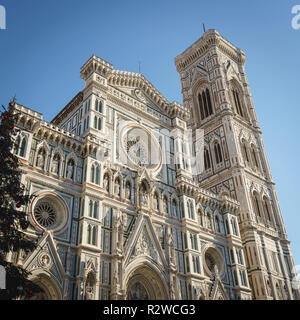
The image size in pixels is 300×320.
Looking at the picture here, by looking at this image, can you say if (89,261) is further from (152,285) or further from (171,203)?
→ (171,203)

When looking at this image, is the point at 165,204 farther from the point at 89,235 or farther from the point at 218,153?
the point at 218,153

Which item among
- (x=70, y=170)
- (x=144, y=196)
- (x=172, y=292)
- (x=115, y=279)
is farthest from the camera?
(x=144, y=196)

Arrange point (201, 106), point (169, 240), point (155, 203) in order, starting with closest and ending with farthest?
point (169, 240)
point (155, 203)
point (201, 106)

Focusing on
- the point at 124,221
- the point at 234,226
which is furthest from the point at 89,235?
the point at 234,226

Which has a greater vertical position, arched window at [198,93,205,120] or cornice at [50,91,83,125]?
arched window at [198,93,205,120]

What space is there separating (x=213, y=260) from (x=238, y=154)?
13583mm

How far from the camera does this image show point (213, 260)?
28547 mm

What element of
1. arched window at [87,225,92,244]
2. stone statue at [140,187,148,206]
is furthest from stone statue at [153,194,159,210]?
arched window at [87,225,92,244]

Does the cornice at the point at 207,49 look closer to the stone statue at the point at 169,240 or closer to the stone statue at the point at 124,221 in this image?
the stone statue at the point at 169,240

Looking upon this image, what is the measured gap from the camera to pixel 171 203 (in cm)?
2748

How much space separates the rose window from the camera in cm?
2017

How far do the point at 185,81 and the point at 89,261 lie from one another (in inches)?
1430

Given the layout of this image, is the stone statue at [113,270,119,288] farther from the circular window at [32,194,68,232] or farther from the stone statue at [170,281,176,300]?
the stone statue at [170,281,176,300]

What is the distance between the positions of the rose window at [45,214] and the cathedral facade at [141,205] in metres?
0.06
